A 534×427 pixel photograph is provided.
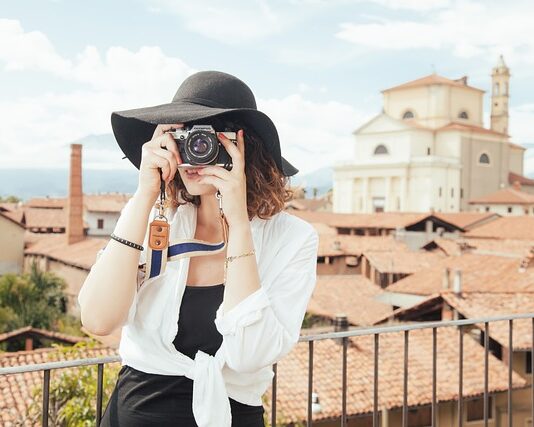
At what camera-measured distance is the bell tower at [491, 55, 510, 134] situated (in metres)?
61.6

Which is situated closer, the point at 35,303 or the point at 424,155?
the point at 35,303

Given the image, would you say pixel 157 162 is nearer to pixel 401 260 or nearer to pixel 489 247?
pixel 401 260

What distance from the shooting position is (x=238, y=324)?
1456mm

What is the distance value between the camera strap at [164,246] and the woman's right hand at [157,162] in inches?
1.3

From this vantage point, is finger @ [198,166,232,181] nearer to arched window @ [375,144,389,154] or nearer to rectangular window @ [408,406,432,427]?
rectangular window @ [408,406,432,427]

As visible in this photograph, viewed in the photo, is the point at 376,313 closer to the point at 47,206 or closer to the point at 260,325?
the point at 260,325

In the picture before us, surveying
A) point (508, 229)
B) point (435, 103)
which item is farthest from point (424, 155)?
point (508, 229)

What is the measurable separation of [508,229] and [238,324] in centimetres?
3104

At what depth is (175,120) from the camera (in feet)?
4.95

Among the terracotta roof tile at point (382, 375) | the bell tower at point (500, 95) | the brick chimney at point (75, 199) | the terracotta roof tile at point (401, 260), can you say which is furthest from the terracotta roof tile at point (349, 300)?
the bell tower at point (500, 95)

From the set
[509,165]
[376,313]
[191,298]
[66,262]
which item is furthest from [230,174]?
[509,165]

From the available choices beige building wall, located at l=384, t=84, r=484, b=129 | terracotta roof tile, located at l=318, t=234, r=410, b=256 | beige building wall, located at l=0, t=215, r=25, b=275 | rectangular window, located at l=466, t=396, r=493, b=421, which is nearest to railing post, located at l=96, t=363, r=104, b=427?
rectangular window, located at l=466, t=396, r=493, b=421

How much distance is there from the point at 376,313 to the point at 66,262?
1541 cm

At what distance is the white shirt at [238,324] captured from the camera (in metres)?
1.48
